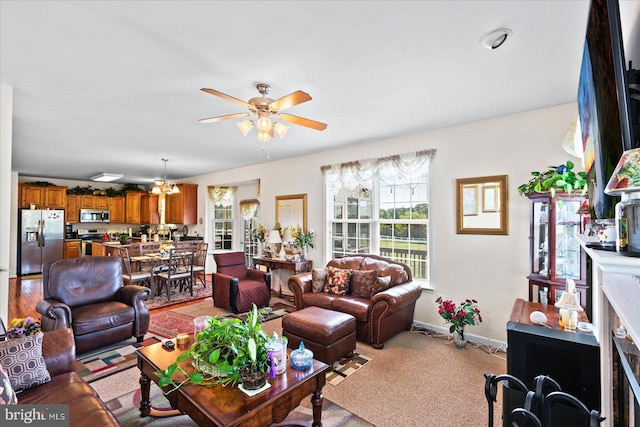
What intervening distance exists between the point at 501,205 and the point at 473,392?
1924 mm

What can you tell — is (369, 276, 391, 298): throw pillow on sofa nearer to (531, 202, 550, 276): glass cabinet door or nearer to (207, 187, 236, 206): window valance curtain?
(531, 202, 550, 276): glass cabinet door

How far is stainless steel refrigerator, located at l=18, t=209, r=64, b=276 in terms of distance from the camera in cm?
718

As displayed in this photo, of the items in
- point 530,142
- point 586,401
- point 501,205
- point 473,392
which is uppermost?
point 530,142

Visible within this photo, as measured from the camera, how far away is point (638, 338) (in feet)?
2.50

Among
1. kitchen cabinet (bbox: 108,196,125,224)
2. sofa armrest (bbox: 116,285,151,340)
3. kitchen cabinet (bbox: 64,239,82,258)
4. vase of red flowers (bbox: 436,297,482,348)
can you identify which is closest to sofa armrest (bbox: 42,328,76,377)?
sofa armrest (bbox: 116,285,151,340)

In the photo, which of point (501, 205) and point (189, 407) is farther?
point (501, 205)

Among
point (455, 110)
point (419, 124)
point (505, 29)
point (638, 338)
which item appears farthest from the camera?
point (419, 124)

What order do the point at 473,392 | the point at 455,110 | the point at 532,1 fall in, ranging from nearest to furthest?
the point at 532,1
the point at 473,392
the point at 455,110

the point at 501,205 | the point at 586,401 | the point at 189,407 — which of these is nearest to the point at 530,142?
the point at 501,205

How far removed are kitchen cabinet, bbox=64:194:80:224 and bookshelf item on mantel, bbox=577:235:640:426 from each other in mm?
10293

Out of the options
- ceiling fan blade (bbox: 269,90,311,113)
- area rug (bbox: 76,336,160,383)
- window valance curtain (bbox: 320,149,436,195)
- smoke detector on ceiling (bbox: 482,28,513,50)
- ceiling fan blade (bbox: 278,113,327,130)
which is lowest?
area rug (bbox: 76,336,160,383)

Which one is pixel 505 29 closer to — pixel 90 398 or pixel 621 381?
pixel 621 381

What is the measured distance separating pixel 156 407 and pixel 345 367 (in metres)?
1.59

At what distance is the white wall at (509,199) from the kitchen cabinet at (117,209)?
7809mm
